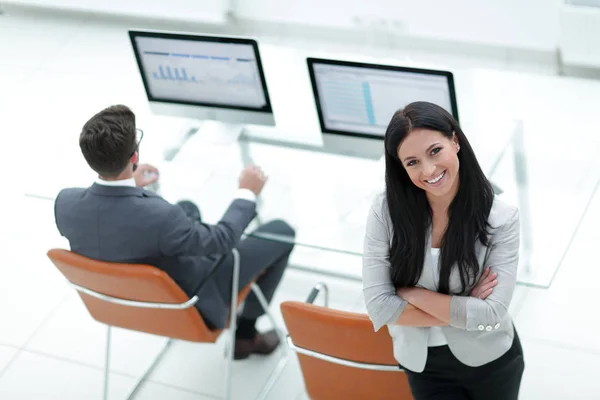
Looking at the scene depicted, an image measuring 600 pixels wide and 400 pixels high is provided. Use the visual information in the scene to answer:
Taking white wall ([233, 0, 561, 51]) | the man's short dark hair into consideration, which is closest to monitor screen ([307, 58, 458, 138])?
the man's short dark hair

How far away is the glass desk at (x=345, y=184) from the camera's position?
3283 millimetres

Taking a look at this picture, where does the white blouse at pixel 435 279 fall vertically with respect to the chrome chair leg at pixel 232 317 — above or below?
above

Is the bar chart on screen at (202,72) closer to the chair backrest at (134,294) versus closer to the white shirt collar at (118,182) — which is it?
the white shirt collar at (118,182)

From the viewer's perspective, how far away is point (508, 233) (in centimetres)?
262

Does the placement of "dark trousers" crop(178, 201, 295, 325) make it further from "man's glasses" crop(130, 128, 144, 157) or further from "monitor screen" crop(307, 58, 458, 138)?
"monitor screen" crop(307, 58, 458, 138)

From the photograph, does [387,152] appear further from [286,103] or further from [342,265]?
[286,103]

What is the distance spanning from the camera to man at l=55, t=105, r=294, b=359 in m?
3.22

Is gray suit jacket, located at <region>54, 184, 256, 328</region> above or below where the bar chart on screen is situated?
below

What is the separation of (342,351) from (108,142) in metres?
1.03

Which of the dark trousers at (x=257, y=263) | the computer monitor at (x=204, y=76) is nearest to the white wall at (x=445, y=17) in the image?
the computer monitor at (x=204, y=76)

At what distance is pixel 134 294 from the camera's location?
3.28 meters

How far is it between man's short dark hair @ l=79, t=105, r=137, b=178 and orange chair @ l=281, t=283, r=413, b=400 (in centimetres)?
80

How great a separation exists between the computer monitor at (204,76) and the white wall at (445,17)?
76.7 inches

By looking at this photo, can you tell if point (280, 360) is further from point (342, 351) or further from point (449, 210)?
point (449, 210)
